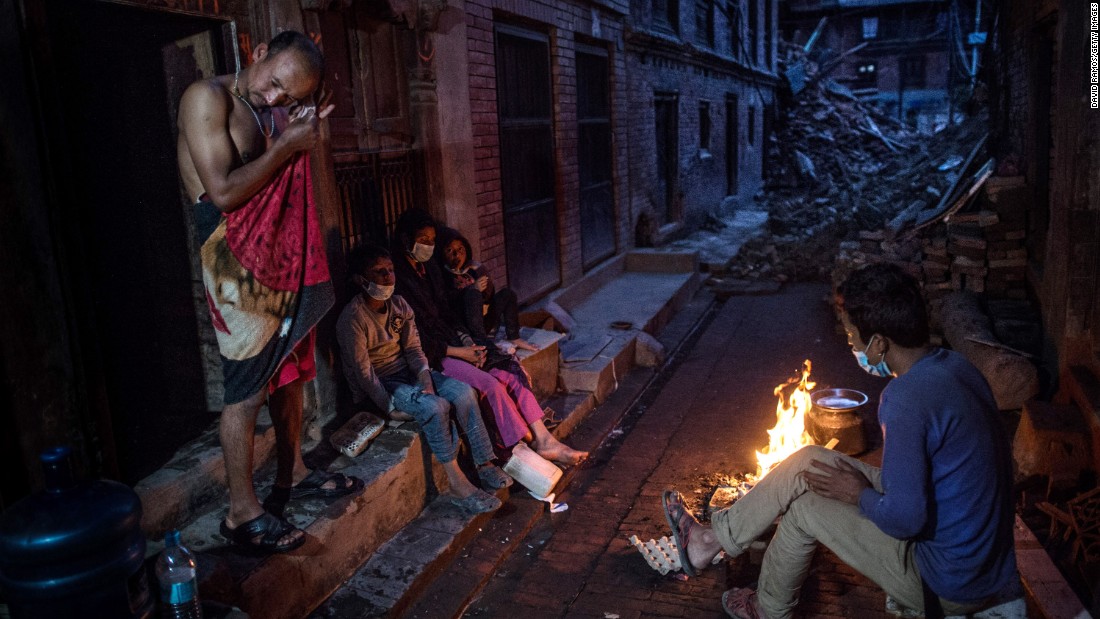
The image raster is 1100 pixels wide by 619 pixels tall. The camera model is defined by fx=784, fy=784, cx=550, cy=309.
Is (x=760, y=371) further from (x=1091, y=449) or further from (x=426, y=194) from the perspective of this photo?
(x=426, y=194)

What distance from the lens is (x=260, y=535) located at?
12.0 feet

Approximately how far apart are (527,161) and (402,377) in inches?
162

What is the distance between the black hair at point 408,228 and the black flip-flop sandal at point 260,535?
2.31 metres

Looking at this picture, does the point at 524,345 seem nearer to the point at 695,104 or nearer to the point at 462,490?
the point at 462,490

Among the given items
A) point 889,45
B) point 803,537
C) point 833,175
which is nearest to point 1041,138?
point 803,537

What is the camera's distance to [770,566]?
3.67m

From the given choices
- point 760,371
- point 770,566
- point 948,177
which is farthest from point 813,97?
point 770,566

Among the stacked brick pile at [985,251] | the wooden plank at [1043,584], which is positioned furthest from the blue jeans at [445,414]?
the stacked brick pile at [985,251]

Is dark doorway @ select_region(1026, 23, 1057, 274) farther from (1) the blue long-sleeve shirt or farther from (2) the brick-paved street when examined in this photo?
(1) the blue long-sleeve shirt

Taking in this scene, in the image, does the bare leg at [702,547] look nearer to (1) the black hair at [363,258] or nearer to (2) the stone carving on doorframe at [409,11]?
(1) the black hair at [363,258]

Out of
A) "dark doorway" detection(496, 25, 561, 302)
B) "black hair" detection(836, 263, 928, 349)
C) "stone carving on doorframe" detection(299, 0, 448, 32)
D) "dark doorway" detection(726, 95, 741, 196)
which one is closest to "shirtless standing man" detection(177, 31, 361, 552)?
"stone carving on doorframe" detection(299, 0, 448, 32)

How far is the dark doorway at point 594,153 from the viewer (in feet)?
33.4

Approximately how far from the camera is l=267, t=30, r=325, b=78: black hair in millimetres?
3369

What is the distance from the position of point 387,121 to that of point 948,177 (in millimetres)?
12926
